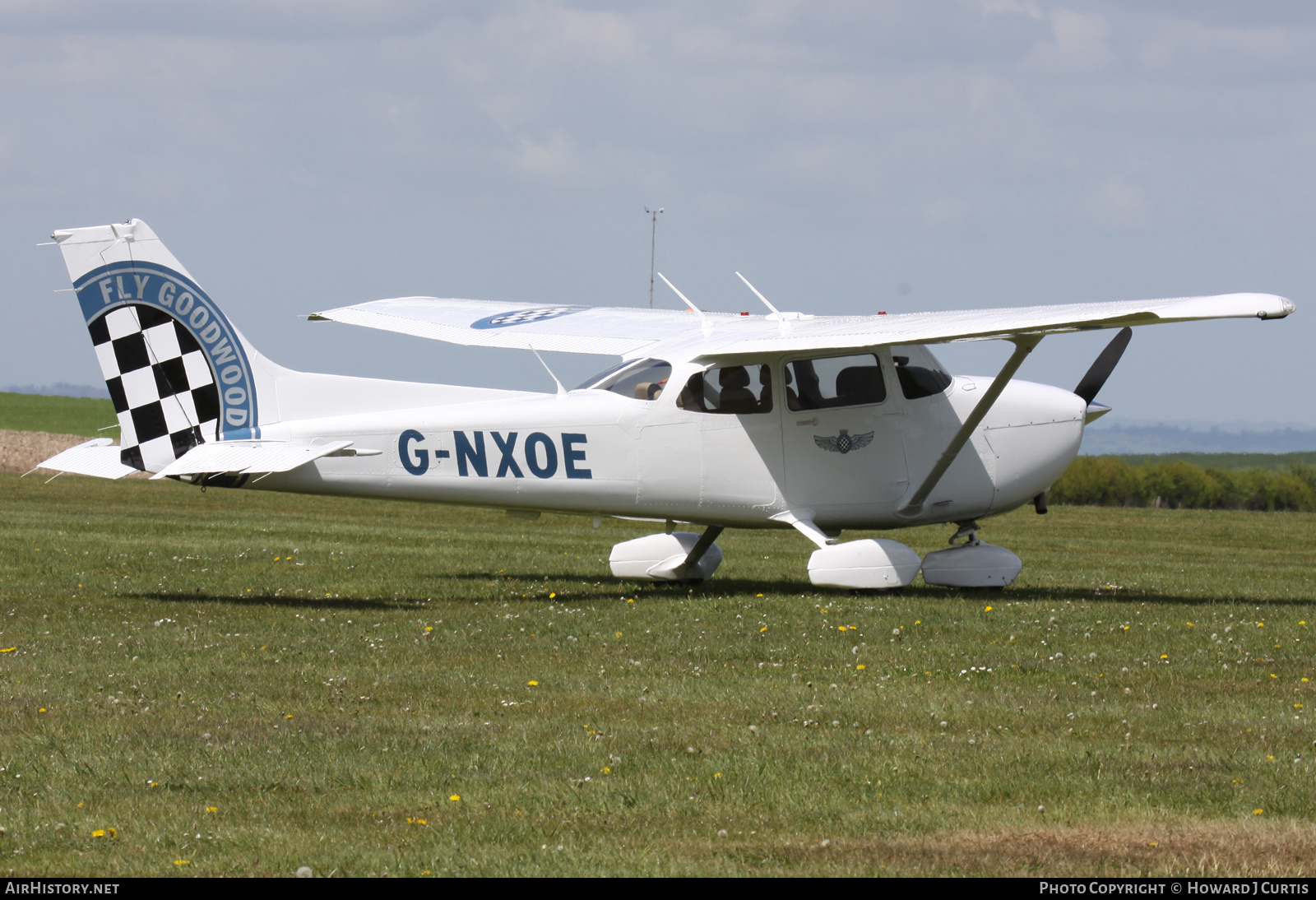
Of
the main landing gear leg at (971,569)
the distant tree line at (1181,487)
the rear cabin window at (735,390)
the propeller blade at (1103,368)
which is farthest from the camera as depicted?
the distant tree line at (1181,487)

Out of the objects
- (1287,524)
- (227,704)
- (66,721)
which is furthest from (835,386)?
(1287,524)

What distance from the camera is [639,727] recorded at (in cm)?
763

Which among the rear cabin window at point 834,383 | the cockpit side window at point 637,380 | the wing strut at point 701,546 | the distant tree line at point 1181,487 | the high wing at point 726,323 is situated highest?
the high wing at point 726,323

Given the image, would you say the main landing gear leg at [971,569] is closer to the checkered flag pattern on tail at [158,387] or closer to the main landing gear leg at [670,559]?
the main landing gear leg at [670,559]

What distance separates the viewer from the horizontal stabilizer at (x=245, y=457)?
37.9ft

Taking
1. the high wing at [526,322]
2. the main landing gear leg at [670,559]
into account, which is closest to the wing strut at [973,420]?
the main landing gear leg at [670,559]

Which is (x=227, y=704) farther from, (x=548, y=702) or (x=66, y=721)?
(x=548, y=702)

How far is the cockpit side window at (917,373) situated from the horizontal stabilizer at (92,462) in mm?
7255

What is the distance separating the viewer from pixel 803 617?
38.8 feet

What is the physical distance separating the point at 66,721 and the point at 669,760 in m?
3.39

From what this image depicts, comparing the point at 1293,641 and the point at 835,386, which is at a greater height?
the point at 835,386

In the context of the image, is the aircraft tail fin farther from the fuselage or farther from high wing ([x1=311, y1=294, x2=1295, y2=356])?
high wing ([x1=311, y1=294, x2=1295, y2=356])

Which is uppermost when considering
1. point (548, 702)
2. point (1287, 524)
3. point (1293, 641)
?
point (548, 702)

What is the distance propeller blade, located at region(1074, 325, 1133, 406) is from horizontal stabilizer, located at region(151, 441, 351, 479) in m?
7.93
